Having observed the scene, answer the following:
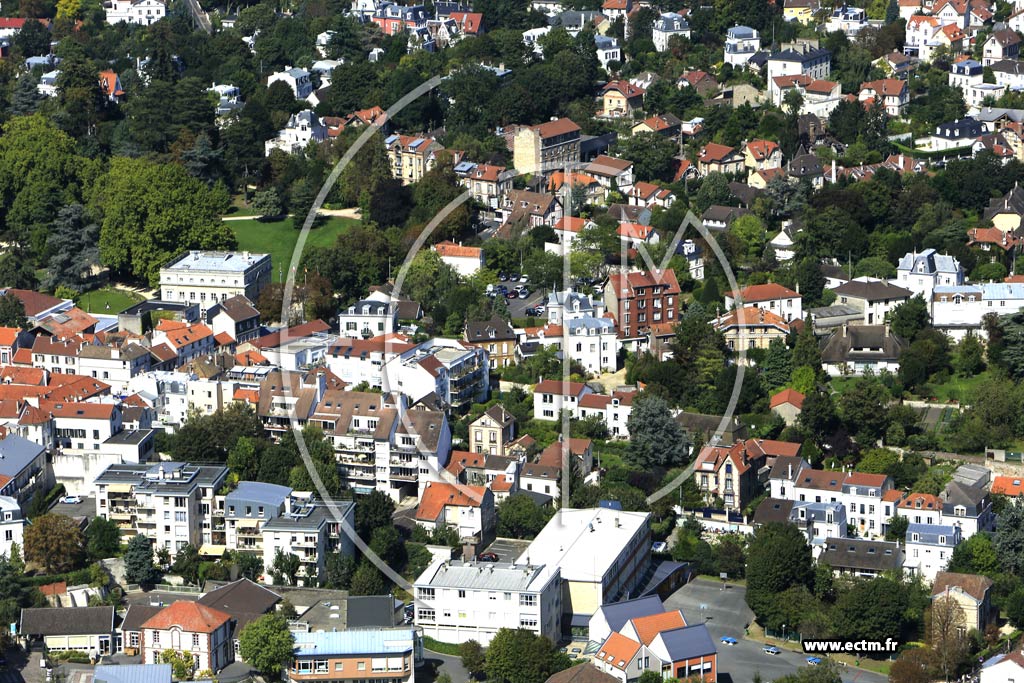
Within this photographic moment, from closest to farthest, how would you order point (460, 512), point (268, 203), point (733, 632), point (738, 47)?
point (733, 632) → point (460, 512) → point (268, 203) → point (738, 47)

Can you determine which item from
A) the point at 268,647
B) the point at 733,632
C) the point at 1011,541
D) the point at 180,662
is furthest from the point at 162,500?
the point at 1011,541

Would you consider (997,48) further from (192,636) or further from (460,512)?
(192,636)

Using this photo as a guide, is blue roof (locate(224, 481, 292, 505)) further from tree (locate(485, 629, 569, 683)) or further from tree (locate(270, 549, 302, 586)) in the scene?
tree (locate(485, 629, 569, 683))

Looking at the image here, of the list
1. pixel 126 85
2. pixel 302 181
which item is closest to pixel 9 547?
pixel 302 181

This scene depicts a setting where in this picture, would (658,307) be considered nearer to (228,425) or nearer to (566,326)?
(566,326)

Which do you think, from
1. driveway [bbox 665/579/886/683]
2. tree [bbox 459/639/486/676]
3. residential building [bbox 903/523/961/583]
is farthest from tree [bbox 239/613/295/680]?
residential building [bbox 903/523/961/583]

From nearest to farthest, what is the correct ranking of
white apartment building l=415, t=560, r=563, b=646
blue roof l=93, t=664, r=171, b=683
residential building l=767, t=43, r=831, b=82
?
blue roof l=93, t=664, r=171, b=683
white apartment building l=415, t=560, r=563, b=646
residential building l=767, t=43, r=831, b=82
